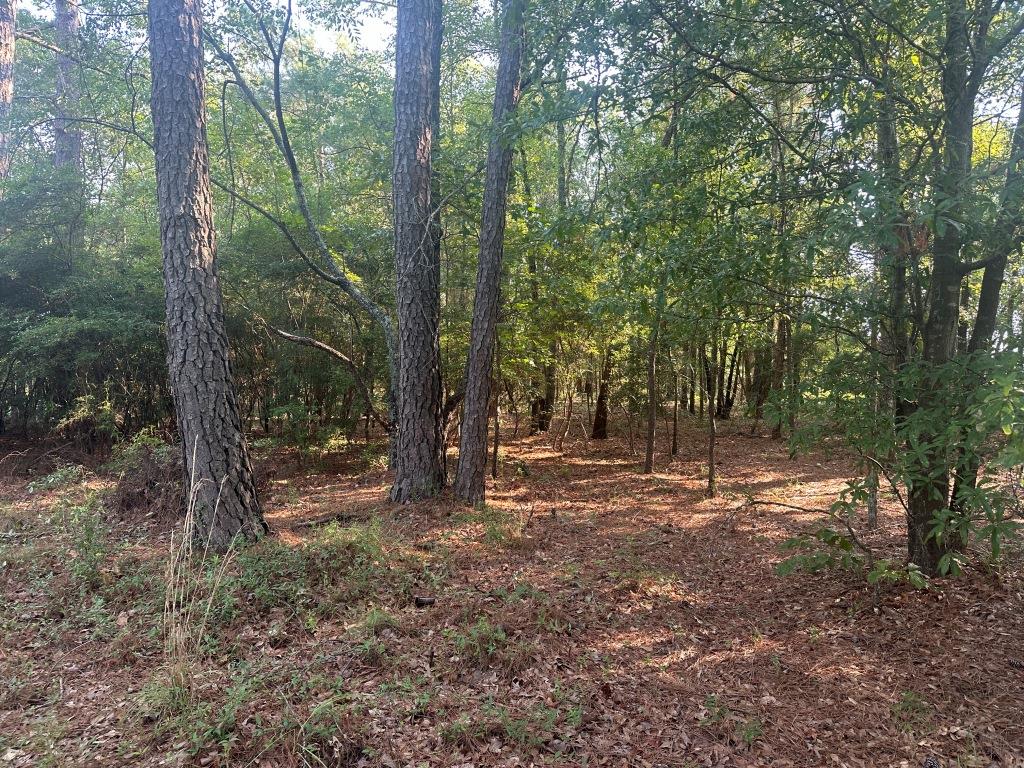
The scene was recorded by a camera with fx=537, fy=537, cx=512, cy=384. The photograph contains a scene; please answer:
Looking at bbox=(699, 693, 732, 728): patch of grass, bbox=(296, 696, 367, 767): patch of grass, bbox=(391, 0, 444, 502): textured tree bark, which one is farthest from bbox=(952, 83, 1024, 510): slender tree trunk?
bbox=(391, 0, 444, 502): textured tree bark

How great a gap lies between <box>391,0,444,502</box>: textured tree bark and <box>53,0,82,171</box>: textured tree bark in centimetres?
474

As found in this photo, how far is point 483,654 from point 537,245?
5.65 meters

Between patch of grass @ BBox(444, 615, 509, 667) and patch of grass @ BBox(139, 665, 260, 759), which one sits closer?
patch of grass @ BBox(139, 665, 260, 759)

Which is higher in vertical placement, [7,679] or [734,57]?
[734,57]

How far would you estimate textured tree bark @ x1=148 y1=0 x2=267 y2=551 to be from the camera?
507 cm

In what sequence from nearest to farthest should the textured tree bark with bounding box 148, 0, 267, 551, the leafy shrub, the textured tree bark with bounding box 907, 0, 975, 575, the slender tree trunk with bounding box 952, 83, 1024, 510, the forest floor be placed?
1. the forest floor
2. the slender tree trunk with bounding box 952, 83, 1024, 510
3. the textured tree bark with bounding box 907, 0, 975, 575
4. the textured tree bark with bounding box 148, 0, 267, 551
5. the leafy shrub

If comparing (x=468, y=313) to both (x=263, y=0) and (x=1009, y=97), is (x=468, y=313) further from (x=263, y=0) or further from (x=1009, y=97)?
(x=1009, y=97)

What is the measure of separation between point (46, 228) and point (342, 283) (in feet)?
20.4

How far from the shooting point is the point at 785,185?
461cm

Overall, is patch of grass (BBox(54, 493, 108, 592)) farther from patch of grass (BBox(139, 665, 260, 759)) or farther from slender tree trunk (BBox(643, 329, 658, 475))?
slender tree trunk (BBox(643, 329, 658, 475))

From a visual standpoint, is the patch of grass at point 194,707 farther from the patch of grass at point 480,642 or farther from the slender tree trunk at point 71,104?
the slender tree trunk at point 71,104

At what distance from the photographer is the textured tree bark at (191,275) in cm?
507

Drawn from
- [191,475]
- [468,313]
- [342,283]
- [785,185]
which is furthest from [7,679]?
[468,313]

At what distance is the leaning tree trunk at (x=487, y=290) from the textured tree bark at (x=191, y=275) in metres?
2.97
